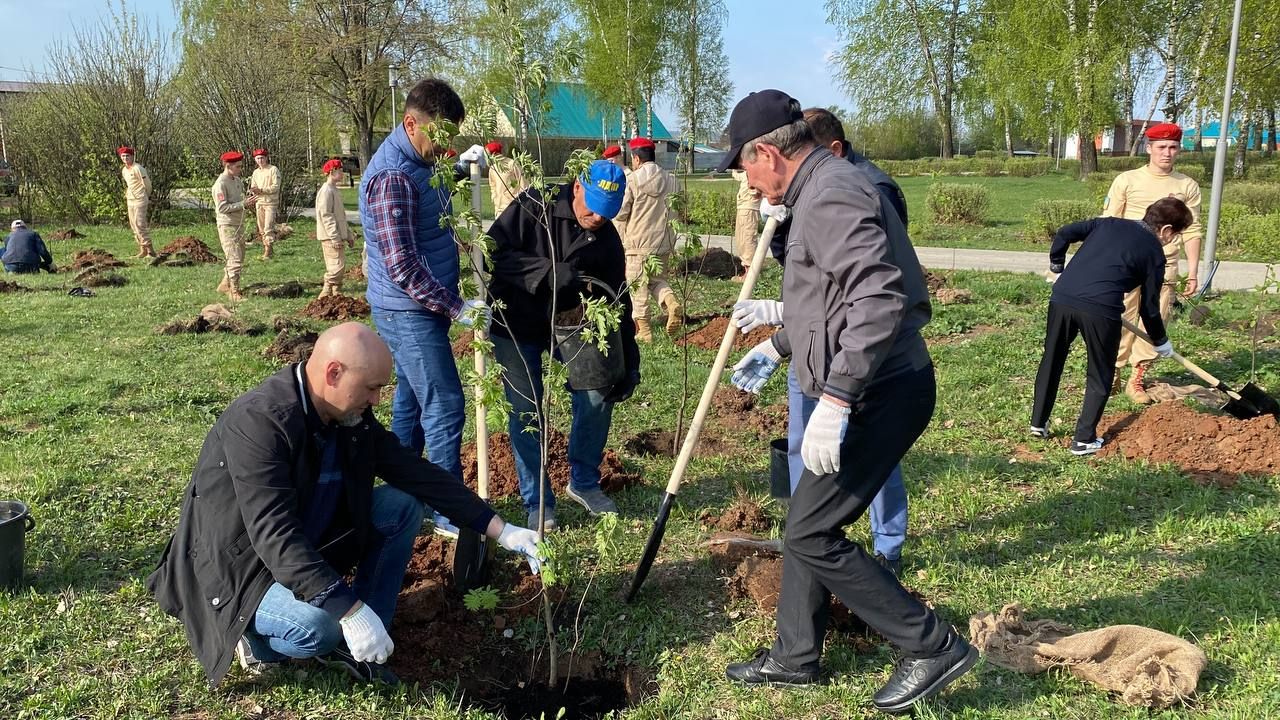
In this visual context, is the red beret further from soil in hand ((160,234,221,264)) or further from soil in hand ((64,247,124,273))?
soil in hand ((64,247,124,273))

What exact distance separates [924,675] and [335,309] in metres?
8.44

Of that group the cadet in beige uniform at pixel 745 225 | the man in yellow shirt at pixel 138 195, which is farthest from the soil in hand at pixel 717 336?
the man in yellow shirt at pixel 138 195

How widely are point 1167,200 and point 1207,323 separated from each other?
3.54 metres

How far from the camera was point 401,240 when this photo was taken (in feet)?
12.0

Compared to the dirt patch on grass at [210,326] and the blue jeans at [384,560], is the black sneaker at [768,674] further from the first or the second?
the dirt patch on grass at [210,326]

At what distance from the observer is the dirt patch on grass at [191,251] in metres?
14.6

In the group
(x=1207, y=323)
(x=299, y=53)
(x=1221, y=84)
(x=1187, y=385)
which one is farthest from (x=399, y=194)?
(x=1221, y=84)

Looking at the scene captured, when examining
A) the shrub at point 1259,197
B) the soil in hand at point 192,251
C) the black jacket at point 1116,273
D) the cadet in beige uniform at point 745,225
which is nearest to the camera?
the black jacket at point 1116,273

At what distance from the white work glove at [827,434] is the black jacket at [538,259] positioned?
150 centimetres

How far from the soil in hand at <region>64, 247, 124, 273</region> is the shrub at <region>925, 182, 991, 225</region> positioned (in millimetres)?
14358

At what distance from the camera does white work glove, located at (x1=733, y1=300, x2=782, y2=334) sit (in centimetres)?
344

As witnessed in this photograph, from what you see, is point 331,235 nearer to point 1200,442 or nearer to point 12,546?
point 12,546

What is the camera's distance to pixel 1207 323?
8.09 metres

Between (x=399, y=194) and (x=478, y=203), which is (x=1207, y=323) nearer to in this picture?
(x=478, y=203)
